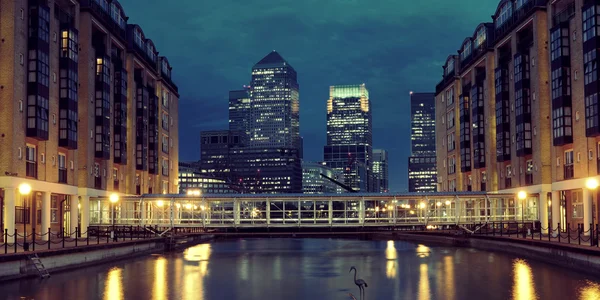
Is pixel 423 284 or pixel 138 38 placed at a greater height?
pixel 138 38

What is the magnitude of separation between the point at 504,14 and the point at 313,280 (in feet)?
190

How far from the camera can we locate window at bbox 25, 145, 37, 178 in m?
62.4

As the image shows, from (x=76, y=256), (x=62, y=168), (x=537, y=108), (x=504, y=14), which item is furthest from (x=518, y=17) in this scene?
(x=76, y=256)

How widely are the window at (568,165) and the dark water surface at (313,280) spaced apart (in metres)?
14.6

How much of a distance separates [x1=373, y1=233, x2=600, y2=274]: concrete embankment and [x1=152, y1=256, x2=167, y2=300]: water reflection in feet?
85.3

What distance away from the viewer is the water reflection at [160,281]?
38469 millimetres

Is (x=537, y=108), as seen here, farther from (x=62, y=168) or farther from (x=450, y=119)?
(x=62, y=168)

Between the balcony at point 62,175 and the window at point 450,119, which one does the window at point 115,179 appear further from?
the window at point 450,119

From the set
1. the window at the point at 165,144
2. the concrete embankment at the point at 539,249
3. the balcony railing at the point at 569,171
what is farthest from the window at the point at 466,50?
the window at the point at 165,144

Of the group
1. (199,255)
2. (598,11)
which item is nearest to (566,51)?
(598,11)

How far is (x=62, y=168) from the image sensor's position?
233ft

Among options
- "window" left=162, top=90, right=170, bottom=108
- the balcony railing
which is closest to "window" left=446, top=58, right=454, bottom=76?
"window" left=162, top=90, right=170, bottom=108

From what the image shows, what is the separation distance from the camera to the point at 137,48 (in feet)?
326

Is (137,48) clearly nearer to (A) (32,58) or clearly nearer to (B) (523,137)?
(A) (32,58)
